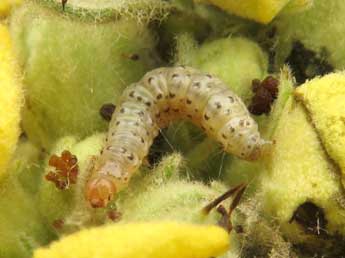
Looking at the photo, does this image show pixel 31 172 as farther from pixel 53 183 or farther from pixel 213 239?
pixel 213 239

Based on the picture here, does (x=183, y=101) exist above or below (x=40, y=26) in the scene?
below

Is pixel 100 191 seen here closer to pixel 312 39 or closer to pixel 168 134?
pixel 168 134

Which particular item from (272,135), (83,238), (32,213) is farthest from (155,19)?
(83,238)

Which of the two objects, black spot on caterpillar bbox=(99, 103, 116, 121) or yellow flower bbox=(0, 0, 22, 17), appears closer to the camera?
black spot on caterpillar bbox=(99, 103, 116, 121)

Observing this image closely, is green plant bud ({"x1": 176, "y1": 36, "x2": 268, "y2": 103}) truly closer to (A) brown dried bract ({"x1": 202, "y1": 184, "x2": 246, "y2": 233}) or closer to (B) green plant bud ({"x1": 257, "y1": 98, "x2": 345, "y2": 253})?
(B) green plant bud ({"x1": 257, "y1": 98, "x2": 345, "y2": 253})

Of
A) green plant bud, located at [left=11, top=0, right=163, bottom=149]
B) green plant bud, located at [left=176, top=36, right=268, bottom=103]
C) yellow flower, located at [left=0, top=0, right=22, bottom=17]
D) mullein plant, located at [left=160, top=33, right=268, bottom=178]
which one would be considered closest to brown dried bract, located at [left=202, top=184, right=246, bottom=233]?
mullein plant, located at [left=160, top=33, right=268, bottom=178]

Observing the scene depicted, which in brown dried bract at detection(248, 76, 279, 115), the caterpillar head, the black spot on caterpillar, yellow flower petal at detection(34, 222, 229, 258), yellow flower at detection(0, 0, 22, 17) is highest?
yellow flower at detection(0, 0, 22, 17)
